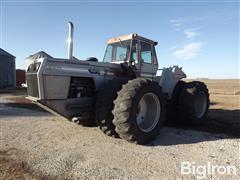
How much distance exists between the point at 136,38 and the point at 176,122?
2.90m

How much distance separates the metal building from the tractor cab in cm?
2667

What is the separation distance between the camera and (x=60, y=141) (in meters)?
5.99

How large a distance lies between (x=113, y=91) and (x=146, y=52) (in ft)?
7.45

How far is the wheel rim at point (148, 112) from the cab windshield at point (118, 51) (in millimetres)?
1333

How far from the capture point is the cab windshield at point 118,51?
6.94 metres

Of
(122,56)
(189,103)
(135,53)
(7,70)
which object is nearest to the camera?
(135,53)

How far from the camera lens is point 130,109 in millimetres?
5262

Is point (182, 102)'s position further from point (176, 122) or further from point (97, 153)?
point (97, 153)

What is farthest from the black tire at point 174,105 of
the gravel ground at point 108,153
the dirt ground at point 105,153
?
the gravel ground at point 108,153

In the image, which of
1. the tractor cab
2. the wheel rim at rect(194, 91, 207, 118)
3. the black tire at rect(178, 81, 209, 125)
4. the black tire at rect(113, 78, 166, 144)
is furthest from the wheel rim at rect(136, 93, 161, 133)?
the wheel rim at rect(194, 91, 207, 118)

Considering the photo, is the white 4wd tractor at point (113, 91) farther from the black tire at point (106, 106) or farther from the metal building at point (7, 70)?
the metal building at point (7, 70)

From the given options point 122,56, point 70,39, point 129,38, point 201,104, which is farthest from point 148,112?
point 201,104

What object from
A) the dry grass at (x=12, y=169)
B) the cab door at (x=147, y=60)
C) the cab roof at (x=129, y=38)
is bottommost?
the dry grass at (x=12, y=169)

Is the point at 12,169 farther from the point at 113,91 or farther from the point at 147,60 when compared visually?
the point at 147,60
